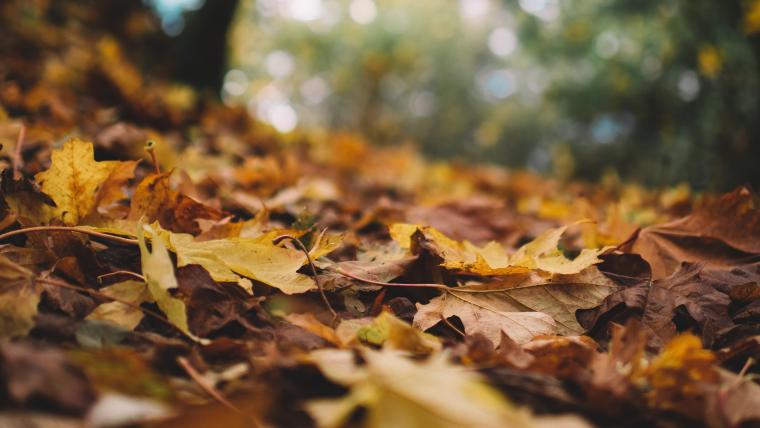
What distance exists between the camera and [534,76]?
15234mm

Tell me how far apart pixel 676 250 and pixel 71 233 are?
3.43ft

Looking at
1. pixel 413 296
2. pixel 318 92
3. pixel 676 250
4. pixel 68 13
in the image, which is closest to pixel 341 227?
pixel 413 296

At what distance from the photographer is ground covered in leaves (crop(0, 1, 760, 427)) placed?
0.41m

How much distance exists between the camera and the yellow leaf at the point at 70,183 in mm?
700

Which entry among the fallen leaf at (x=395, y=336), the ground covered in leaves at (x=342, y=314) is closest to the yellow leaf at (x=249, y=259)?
the ground covered in leaves at (x=342, y=314)

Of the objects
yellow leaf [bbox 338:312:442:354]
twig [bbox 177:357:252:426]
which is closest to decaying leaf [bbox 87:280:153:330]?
twig [bbox 177:357:252:426]

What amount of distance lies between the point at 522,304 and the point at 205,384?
477mm

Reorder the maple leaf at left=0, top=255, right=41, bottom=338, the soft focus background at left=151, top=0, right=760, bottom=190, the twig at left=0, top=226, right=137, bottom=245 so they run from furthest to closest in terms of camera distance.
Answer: the soft focus background at left=151, top=0, right=760, bottom=190, the twig at left=0, top=226, right=137, bottom=245, the maple leaf at left=0, top=255, right=41, bottom=338

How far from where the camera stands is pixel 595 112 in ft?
22.2

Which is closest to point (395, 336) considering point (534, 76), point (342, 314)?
point (342, 314)

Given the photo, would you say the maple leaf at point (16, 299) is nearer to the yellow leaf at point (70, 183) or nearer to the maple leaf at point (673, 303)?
the yellow leaf at point (70, 183)

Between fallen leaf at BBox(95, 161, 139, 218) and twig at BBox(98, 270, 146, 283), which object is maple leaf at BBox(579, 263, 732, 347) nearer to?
twig at BBox(98, 270, 146, 283)

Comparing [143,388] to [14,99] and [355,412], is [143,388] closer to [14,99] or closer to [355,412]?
[355,412]

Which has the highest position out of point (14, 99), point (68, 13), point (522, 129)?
point (68, 13)
